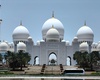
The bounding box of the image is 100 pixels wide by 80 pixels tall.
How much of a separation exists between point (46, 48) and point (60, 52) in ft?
11.0

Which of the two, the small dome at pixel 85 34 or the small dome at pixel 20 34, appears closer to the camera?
the small dome at pixel 85 34

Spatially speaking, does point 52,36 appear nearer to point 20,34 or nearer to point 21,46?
point 21,46

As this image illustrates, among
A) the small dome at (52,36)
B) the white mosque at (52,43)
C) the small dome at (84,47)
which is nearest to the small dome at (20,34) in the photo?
the white mosque at (52,43)

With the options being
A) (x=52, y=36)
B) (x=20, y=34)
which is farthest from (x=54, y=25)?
(x=20, y=34)

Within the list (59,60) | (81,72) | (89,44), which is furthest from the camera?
(89,44)

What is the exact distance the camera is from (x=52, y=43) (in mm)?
65625

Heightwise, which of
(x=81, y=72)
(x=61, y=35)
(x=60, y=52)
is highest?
(x=61, y=35)

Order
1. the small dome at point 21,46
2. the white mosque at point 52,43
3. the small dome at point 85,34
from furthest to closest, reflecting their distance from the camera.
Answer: the small dome at point 85,34 → the small dome at point 21,46 → the white mosque at point 52,43

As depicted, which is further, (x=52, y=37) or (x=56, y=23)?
(x=56, y=23)

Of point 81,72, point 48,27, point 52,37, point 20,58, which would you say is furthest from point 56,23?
point 81,72

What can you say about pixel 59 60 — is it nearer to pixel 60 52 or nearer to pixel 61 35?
pixel 60 52

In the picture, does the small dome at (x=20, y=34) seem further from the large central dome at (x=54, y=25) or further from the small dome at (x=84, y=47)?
the small dome at (x=84, y=47)

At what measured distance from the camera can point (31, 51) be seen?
69.1 metres

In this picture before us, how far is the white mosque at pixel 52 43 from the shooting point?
215 ft
